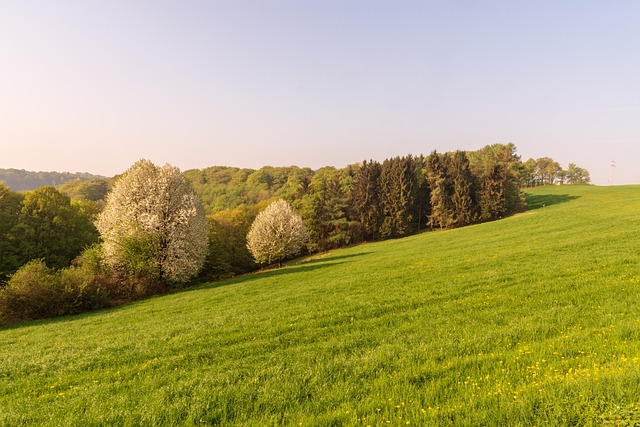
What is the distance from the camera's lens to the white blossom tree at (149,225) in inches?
1233

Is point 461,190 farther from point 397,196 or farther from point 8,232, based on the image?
point 8,232

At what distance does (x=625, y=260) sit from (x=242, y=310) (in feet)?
67.4

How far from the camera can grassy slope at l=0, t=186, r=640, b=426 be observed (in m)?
5.19

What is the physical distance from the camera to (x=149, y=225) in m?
31.3

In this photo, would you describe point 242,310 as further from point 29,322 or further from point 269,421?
point 29,322

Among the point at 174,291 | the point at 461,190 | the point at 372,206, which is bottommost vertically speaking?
the point at 174,291

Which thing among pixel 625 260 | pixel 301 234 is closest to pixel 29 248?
pixel 301 234

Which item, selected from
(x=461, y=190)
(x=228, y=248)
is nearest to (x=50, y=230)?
(x=228, y=248)

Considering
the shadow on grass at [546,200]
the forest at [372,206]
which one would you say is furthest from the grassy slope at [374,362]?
the shadow on grass at [546,200]

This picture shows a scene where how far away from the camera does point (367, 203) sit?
7269cm

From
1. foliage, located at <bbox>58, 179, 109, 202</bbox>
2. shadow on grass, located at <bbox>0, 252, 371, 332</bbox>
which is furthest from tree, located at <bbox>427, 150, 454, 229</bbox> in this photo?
foliage, located at <bbox>58, 179, 109, 202</bbox>

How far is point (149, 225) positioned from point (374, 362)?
30.6 meters

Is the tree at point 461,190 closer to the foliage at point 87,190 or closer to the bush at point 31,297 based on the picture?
the bush at point 31,297

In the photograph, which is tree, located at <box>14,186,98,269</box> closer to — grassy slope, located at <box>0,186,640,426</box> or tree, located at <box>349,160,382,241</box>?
grassy slope, located at <box>0,186,640,426</box>
